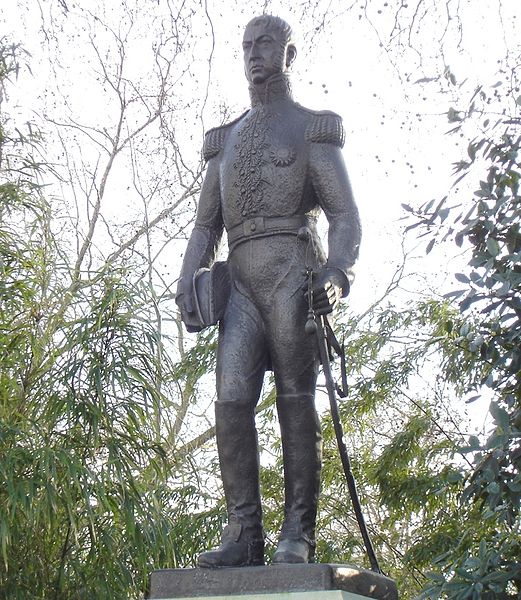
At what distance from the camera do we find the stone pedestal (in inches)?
128

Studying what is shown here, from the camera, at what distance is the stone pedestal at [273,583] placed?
3.26m

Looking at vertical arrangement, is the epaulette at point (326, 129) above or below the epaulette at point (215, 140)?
below

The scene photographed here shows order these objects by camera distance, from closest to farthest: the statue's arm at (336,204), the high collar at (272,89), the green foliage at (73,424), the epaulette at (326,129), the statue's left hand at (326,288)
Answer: the statue's left hand at (326,288) → the statue's arm at (336,204) → the epaulette at (326,129) → the high collar at (272,89) → the green foliage at (73,424)

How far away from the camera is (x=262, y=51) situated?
4012 mm

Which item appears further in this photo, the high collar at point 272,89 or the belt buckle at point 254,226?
the high collar at point 272,89

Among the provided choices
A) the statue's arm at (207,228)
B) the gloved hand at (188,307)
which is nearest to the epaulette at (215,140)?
the statue's arm at (207,228)

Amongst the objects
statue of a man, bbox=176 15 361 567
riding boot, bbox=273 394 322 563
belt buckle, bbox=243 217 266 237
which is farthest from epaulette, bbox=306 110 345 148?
riding boot, bbox=273 394 322 563

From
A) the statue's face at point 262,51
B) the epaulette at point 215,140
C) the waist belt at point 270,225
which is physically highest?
the statue's face at point 262,51

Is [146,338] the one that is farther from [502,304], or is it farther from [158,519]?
[502,304]

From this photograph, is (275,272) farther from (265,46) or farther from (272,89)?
(265,46)

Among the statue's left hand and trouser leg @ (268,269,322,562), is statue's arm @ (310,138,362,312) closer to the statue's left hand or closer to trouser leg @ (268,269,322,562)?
the statue's left hand

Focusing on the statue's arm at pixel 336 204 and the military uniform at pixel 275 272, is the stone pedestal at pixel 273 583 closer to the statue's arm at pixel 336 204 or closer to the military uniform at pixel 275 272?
the military uniform at pixel 275 272

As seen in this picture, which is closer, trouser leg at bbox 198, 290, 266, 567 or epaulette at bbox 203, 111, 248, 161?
trouser leg at bbox 198, 290, 266, 567

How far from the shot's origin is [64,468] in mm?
5773
